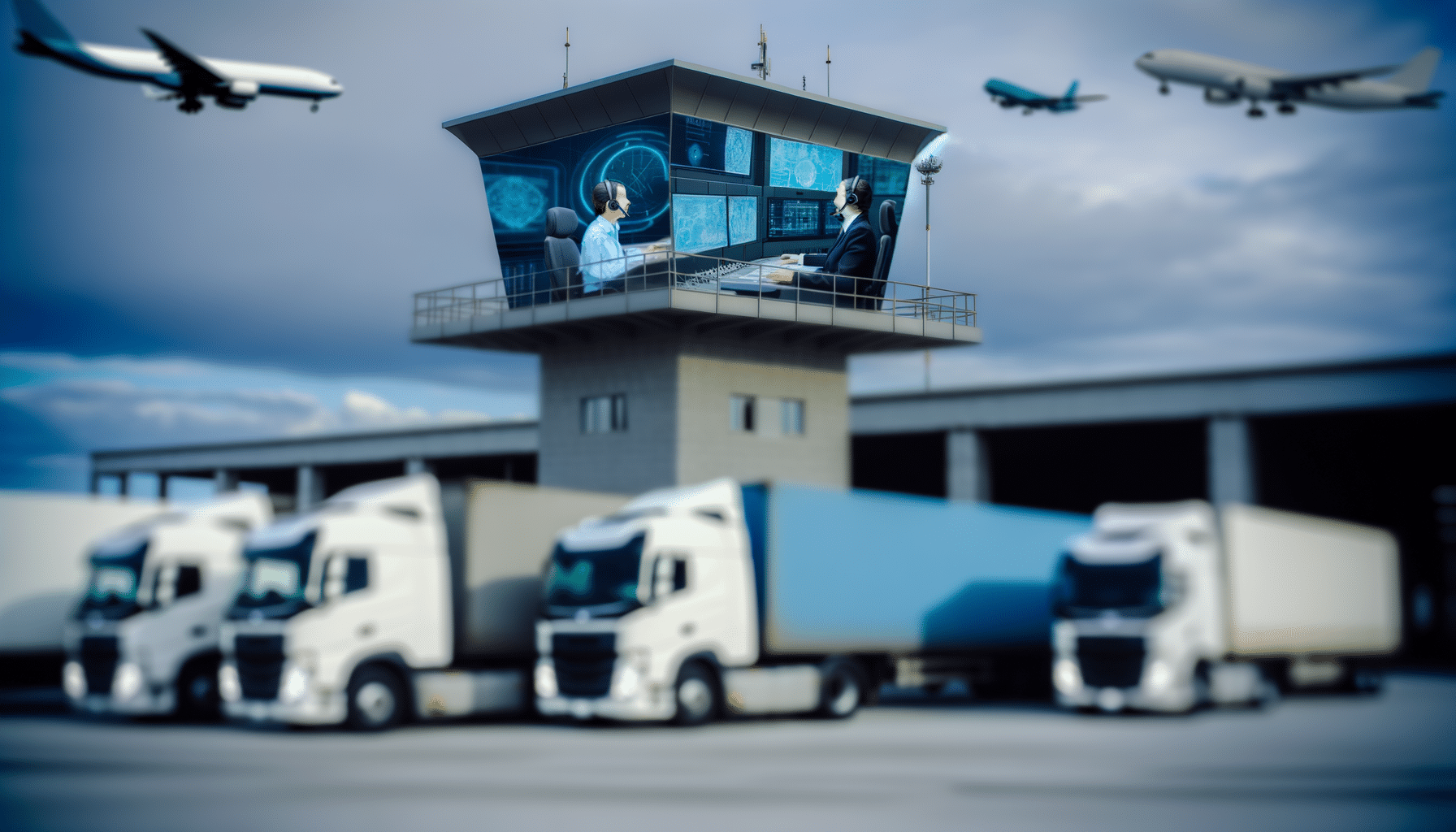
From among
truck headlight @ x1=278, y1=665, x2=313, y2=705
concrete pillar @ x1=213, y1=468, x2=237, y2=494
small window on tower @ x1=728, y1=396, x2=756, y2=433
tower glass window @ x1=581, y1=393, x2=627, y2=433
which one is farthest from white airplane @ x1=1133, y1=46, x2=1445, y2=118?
concrete pillar @ x1=213, y1=468, x2=237, y2=494

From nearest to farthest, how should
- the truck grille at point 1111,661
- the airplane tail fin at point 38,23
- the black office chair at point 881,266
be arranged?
the truck grille at point 1111,661, the airplane tail fin at point 38,23, the black office chair at point 881,266

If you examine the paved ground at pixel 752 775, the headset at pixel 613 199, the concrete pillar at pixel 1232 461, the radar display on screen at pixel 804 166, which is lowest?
the paved ground at pixel 752 775

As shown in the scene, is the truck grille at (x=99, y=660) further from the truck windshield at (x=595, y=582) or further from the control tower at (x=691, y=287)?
the control tower at (x=691, y=287)

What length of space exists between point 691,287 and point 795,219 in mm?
3156

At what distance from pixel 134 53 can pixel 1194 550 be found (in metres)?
22.0

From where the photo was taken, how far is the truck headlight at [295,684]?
57.7 feet

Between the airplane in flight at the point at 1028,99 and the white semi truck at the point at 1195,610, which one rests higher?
the airplane in flight at the point at 1028,99

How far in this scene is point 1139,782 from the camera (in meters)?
13.4

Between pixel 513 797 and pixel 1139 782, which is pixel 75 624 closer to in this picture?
pixel 513 797

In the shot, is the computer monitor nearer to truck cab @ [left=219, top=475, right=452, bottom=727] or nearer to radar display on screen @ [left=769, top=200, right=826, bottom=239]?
radar display on screen @ [left=769, top=200, right=826, bottom=239]

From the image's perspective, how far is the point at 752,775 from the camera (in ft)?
46.2

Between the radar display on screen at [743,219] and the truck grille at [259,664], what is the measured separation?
48.7 feet

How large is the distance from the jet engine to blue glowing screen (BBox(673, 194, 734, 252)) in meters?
9.99

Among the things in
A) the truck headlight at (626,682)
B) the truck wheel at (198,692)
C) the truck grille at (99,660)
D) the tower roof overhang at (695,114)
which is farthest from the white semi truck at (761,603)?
the tower roof overhang at (695,114)
